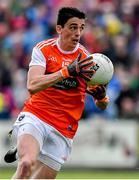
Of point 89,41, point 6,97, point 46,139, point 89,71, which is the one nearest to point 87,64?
point 89,71

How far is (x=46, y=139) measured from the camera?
916 centimetres

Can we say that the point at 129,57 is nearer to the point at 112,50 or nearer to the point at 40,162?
the point at 112,50

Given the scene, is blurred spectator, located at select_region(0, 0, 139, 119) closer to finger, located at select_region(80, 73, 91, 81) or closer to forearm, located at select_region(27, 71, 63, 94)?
finger, located at select_region(80, 73, 91, 81)

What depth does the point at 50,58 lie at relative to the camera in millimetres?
9086

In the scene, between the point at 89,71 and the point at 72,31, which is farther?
the point at 72,31

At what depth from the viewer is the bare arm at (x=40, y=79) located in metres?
8.63

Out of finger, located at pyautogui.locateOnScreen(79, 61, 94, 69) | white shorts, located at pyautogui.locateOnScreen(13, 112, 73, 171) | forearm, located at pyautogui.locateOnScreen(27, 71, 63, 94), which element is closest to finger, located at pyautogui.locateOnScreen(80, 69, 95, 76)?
finger, located at pyautogui.locateOnScreen(79, 61, 94, 69)

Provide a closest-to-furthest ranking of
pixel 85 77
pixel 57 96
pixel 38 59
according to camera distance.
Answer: pixel 85 77
pixel 38 59
pixel 57 96

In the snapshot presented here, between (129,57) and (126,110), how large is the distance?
1885 mm

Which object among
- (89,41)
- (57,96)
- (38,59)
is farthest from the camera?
(89,41)

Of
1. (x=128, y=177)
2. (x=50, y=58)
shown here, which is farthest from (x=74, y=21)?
(x=128, y=177)

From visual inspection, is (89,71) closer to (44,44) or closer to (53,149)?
(44,44)

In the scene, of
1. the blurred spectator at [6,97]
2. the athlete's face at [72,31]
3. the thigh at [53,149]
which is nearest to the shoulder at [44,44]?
the athlete's face at [72,31]

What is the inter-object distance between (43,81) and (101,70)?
0.63 m
